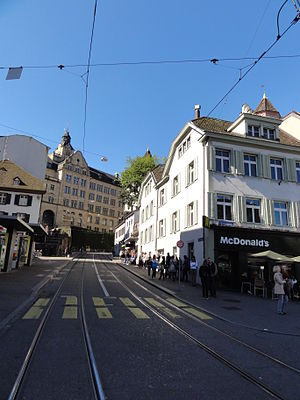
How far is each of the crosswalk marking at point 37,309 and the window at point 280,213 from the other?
16.7 m

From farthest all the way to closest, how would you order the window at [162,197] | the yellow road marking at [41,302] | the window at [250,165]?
the window at [162,197]
the window at [250,165]
the yellow road marking at [41,302]

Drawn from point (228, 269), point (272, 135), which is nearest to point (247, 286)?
point (228, 269)

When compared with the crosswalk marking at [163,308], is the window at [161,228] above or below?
above

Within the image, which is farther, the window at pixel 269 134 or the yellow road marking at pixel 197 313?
the window at pixel 269 134

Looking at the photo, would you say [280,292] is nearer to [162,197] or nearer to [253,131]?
[253,131]

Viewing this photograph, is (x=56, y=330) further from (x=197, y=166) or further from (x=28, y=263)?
(x=28, y=263)

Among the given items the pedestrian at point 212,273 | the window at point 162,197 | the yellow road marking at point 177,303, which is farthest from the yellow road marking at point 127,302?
the window at point 162,197

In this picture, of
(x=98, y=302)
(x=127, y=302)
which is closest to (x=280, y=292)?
(x=127, y=302)

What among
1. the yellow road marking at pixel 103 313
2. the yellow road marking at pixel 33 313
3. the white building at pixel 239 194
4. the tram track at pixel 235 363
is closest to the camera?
the tram track at pixel 235 363

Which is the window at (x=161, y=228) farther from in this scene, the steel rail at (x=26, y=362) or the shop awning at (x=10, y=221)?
the steel rail at (x=26, y=362)

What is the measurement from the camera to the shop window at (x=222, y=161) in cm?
2187

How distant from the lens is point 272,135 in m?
23.7

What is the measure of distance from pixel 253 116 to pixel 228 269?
1140 centimetres

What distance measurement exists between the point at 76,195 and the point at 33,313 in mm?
78658
